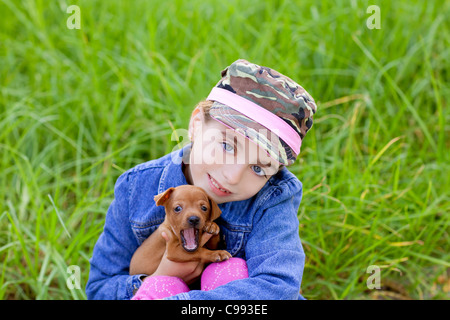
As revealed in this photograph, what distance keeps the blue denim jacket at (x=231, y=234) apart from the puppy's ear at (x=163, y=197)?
0.21 metres

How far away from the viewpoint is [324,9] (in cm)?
344

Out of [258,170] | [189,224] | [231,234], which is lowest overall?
[231,234]

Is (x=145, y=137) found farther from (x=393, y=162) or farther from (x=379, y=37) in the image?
(x=379, y=37)

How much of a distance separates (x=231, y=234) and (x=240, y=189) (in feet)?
0.70

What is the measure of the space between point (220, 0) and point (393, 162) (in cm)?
165

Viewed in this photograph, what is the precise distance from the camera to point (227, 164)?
154cm

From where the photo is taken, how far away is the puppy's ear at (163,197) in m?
1.45

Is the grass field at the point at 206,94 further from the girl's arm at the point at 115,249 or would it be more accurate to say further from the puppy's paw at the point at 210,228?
the puppy's paw at the point at 210,228

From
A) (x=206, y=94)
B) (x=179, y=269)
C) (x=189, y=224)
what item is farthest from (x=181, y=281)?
(x=206, y=94)

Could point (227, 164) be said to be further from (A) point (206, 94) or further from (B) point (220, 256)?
(A) point (206, 94)

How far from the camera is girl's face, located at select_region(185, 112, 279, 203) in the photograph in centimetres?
154

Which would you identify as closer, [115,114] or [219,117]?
[219,117]

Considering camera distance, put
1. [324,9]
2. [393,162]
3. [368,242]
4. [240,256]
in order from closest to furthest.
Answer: [240,256] < [368,242] < [393,162] < [324,9]
